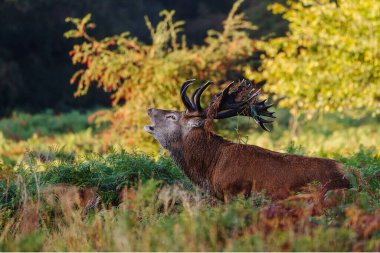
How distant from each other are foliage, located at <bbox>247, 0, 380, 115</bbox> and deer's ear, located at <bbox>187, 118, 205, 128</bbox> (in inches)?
342

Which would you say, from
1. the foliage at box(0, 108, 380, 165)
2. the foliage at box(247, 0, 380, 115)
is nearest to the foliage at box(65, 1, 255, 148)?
the foliage at box(0, 108, 380, 165)

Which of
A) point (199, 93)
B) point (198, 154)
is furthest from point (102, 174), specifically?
point (199, 93)

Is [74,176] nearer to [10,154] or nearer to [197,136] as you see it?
[197,136]

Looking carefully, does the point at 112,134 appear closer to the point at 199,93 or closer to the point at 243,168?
the point at 199,93

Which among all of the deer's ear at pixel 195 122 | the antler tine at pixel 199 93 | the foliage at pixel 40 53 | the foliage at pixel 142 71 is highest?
the foliage at pixel 40 53

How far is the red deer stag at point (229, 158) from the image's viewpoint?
8.08 meters

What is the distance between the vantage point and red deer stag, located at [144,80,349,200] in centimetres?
808

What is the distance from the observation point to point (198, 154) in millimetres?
8789

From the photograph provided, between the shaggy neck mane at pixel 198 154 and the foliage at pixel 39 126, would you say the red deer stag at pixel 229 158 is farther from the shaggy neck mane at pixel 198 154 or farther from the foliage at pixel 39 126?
the foliage at pixel 39 126

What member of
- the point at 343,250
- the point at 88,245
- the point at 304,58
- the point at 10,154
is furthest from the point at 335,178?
the point at 10,154

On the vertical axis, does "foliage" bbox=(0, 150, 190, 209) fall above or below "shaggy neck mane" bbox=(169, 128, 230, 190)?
below

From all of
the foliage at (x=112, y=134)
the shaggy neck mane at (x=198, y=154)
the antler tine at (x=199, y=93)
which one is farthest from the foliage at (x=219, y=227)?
the foliage at (x=112, y=134)

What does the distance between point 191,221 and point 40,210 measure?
2.55 metres

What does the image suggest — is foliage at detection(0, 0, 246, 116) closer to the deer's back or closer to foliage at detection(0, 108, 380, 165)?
foliage at detection(0, 108, 380, 165)
